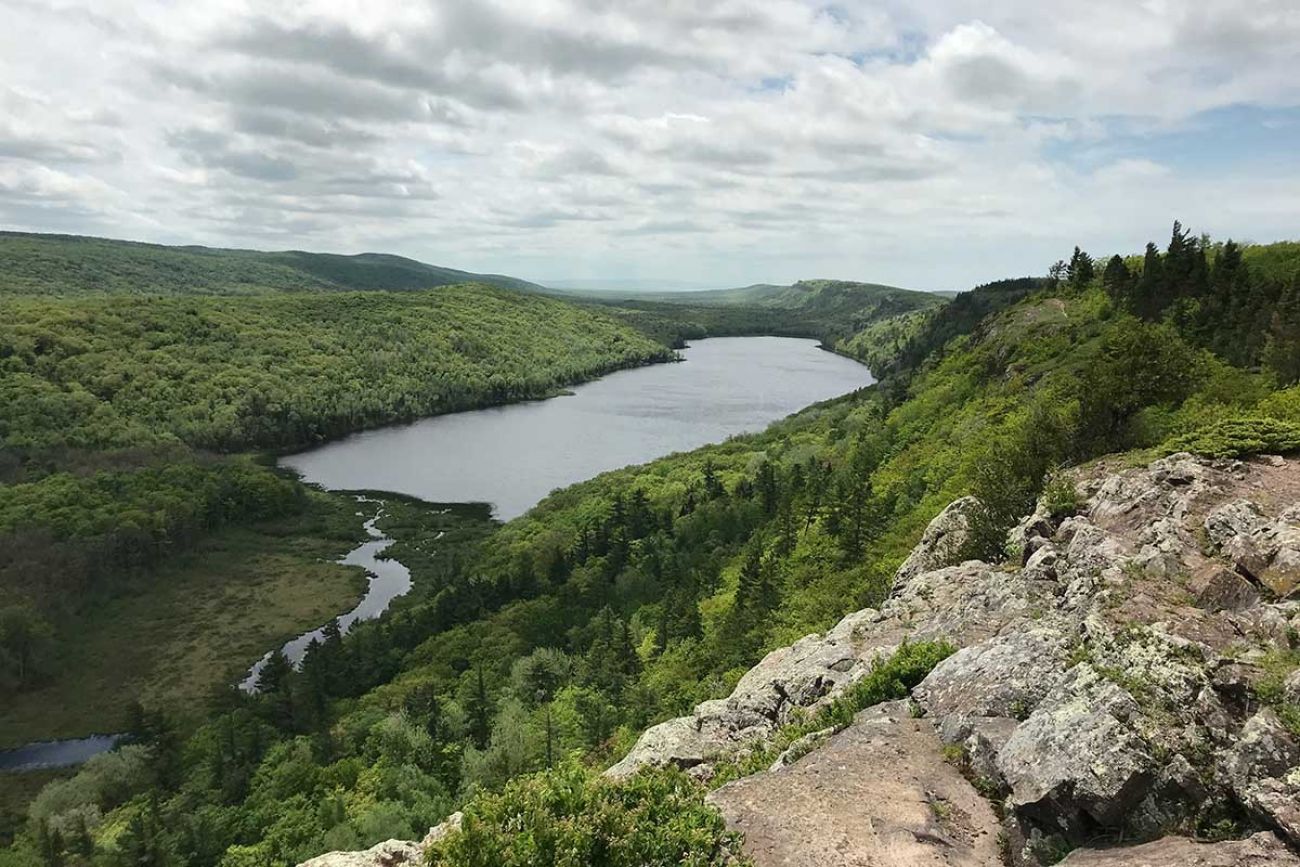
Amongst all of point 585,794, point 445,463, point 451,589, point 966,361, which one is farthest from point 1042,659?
point 445,463

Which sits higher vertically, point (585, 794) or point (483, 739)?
point (585, 794)

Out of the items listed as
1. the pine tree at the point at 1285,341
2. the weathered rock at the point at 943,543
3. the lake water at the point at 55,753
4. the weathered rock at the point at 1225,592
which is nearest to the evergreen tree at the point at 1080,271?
the pine tree at the point at 1285,341

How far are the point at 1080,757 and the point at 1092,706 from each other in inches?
44.5

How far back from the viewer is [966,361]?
7525cm

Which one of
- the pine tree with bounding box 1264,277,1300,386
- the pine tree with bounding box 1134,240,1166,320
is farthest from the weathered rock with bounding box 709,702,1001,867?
Result: the pine tree with bounding box 1134,240,1166,320

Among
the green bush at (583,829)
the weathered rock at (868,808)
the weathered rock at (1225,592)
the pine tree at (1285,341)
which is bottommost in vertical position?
the weathered rock at (868,808)

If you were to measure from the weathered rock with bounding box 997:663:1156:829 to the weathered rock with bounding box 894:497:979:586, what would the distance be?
47.5 feet

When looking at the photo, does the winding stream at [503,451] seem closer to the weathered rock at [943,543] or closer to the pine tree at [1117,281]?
the weathered rock at [943,543]

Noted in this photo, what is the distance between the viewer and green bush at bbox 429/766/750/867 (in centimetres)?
1136

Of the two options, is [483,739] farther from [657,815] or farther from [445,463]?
[445,463]

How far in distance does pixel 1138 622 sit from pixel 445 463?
14569 cm

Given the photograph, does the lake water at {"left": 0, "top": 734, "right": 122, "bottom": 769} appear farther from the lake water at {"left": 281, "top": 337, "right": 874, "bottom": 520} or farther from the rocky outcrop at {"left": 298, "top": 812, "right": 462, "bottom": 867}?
the rocky outcrop at {"left": 298, "top": 812, "right": 462, "bottom": 867}

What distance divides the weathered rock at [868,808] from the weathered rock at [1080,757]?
116 centimetres

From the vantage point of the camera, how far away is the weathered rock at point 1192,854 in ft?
33.6
